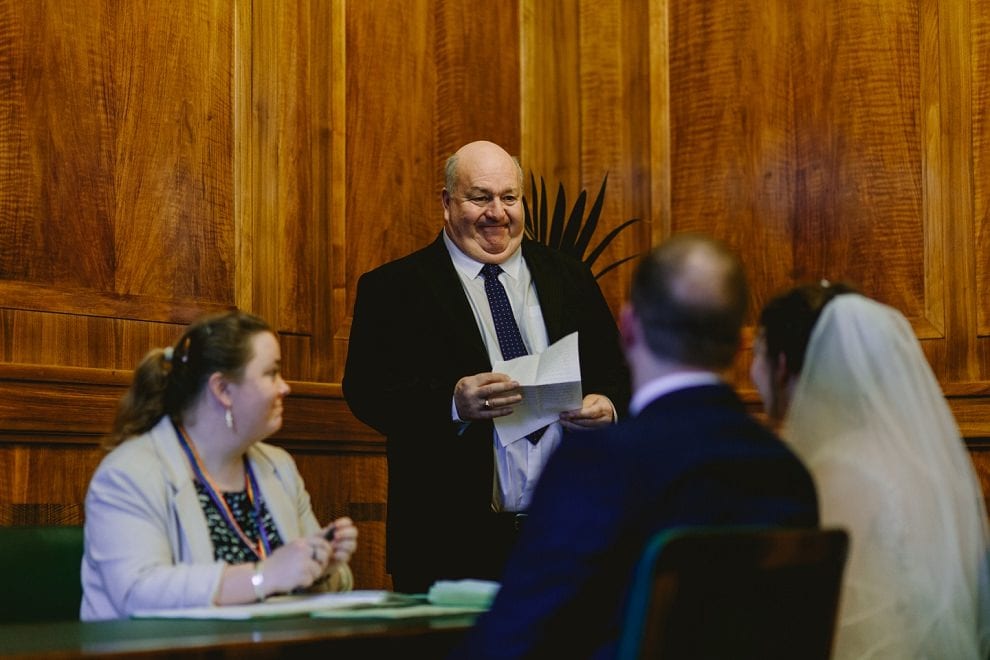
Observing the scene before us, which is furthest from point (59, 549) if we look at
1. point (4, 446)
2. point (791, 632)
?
point (791, 632)

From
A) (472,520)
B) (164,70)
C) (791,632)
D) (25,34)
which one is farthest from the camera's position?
(164,70)

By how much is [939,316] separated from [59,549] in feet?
11.0

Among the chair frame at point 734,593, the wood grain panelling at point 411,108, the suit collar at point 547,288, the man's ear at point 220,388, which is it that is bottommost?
the chair frame at point 734,593

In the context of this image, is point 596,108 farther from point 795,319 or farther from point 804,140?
point 795,319

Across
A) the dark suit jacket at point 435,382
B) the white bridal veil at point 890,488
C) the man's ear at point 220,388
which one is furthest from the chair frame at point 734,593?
the dark suit jacket at point 435,382

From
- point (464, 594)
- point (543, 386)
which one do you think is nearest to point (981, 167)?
point (543, 386)

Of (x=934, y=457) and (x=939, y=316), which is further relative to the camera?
(x=939, y=316)

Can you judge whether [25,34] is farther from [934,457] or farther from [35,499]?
[934,457]

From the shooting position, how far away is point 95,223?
430 cm

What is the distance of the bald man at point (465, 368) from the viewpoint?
3.83 metres

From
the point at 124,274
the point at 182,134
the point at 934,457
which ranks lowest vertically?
the point at 934,457

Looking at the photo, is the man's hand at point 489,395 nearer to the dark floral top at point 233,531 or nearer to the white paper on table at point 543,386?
the white paper on table at point 543,386

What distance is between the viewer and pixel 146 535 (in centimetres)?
277

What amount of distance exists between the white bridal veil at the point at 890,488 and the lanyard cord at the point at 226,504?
1169mm
